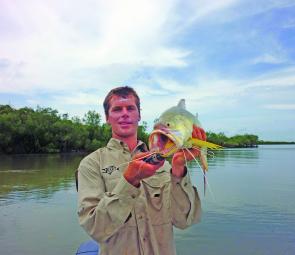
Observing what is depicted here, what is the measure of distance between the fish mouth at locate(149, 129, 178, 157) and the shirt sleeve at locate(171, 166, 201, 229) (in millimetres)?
563

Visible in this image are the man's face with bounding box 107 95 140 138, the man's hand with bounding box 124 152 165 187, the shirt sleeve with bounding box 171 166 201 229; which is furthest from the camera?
the man's face with bounding box 107 95 140 138

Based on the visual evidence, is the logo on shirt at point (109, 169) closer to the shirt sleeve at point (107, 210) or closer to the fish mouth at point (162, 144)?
the shirt sleeve at point (107, 210)

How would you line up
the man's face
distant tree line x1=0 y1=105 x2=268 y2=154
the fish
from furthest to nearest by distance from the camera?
1. distant tree line x1=0 y1=105 x2=268 y2=154
2. the man's face
3. the fish

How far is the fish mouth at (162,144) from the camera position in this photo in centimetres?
246

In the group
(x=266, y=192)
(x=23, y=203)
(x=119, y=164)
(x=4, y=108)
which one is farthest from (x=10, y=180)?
(x=4, y=108)

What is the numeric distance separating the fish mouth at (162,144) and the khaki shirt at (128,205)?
0.43 m

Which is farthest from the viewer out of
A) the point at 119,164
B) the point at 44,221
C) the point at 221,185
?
the point at 221,185

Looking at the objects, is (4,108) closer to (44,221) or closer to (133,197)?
(44,221)

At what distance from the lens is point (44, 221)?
1761 centimetres

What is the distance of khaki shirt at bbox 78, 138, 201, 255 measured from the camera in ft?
9.05

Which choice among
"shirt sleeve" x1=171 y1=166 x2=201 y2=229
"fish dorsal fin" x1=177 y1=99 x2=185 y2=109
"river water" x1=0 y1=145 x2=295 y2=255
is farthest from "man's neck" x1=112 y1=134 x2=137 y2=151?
"river water" x1=0 y1=145 x2=295 y2=255

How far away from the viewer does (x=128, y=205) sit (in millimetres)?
2771

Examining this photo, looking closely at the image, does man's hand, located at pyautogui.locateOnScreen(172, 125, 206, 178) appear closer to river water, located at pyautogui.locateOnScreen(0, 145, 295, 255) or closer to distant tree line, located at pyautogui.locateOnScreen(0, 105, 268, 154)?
river water, located at pyautogui.locateOnScreen(0, 145, 295, 255)

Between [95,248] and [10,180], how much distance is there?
1118 inches
